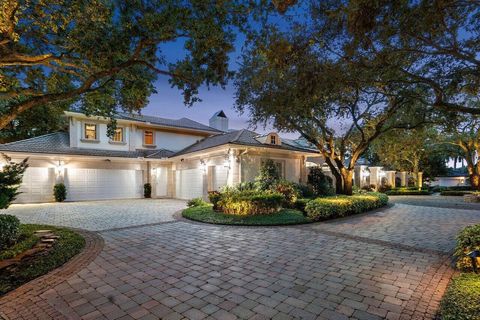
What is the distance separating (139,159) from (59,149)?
16.8 ft

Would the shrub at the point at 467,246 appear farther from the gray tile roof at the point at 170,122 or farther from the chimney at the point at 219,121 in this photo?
the chimney at the point at 219,121

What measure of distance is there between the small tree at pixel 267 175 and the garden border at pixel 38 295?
915cm

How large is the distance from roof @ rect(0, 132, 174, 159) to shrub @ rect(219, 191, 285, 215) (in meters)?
10.7

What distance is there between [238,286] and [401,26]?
5858 mm

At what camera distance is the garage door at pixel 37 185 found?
1564cm

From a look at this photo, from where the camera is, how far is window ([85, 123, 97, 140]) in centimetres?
1811

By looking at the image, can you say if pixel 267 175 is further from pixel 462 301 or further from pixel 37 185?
pixel 37 185

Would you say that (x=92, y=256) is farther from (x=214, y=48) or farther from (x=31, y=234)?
(x=214, y=48)

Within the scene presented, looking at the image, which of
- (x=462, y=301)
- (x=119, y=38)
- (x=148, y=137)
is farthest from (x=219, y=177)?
(x=462, y=301)

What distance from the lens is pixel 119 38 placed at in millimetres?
6000

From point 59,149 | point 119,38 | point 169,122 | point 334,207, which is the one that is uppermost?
point 169,122

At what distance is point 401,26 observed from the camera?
4793 mm

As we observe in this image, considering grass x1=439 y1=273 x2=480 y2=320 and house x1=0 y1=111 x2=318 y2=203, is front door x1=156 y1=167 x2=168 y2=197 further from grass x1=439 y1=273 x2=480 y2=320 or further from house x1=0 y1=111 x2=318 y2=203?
grass x1=439 y1=273 x2=480 y2=320

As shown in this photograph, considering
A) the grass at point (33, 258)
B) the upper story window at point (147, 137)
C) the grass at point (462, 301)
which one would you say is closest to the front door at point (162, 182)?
the upper story window at point (147, 137)
